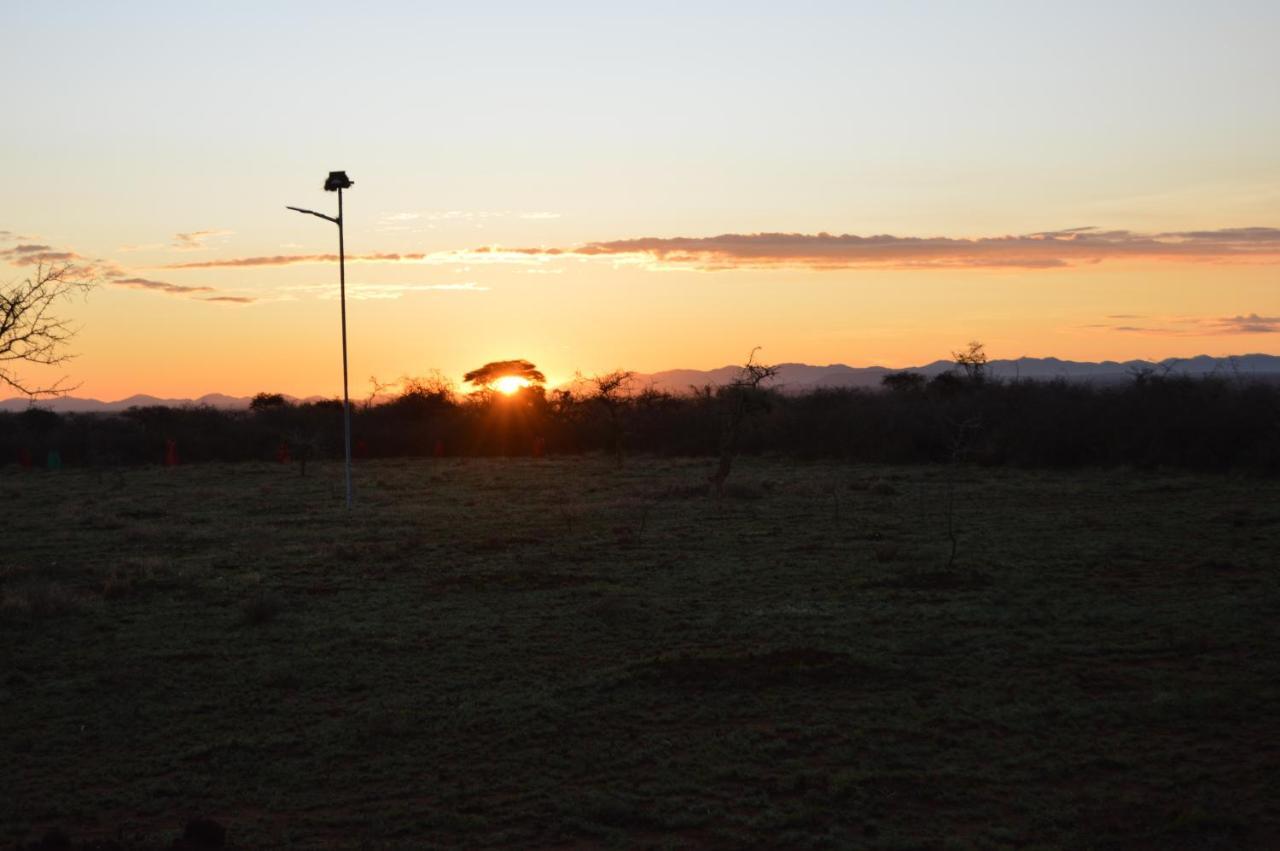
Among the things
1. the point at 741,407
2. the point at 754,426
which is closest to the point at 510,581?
the point at 741,407

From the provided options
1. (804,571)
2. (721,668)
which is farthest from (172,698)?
(804,571)

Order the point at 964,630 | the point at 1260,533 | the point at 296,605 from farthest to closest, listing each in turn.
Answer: the point at 1260,533 < the point at 296,605 < the point at 964,630

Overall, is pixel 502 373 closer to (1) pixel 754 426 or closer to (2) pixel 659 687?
(1) pixel 754 426

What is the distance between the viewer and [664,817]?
6.39 metres

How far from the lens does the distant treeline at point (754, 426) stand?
31.4 m

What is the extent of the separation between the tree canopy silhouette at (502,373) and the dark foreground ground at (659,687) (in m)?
42.8

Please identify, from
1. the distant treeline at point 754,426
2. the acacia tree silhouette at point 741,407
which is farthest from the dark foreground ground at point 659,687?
the distant treeline at point 754,426

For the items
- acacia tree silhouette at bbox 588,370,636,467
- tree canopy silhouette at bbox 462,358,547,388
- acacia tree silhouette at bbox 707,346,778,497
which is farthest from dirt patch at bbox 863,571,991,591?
tree canopy silhouette at bbox 462,358,547,388

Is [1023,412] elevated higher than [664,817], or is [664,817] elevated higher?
[1023,412]

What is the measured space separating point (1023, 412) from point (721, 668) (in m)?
29.1

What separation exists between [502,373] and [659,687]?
5422 cm

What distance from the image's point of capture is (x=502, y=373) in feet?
205

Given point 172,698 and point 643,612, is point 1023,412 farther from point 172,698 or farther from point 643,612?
point 172,698

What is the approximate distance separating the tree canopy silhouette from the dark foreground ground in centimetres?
4279
